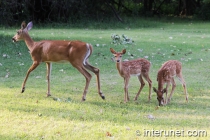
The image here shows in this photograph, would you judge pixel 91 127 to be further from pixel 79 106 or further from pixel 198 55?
pixel 198 55

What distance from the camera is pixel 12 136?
19.4 feet

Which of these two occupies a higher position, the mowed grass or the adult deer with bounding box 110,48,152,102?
the adult deer with bounding box 110,48,152,102

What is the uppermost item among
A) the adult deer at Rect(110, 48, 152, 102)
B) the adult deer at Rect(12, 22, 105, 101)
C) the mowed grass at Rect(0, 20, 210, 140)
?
the adult deer at Rect(12, 22, 105, 101)

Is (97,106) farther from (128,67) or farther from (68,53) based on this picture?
(68,53)

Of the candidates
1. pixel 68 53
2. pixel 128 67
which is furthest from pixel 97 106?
pixel 68 53

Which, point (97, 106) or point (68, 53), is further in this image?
point (68, 53)

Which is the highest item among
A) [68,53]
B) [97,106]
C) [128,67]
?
[68,53]

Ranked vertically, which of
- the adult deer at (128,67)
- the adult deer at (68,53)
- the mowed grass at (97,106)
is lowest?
the mowed grass at (97,106)

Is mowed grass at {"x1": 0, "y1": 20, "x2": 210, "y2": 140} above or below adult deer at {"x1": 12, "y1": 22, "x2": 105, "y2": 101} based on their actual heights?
below

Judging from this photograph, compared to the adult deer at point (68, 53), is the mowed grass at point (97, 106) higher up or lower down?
lower down

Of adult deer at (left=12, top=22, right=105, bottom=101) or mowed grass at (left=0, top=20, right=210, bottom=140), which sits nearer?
mowed grass at (left=0, top=20, right=210, bottom=140)

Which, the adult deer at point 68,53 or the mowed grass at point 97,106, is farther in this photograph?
the adult deer at point 68,53

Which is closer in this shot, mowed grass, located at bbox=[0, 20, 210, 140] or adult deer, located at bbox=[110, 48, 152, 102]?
mowed grass, located at bbox=[0, 20, 210, 140]

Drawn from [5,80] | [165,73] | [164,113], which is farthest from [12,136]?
[5,80]
